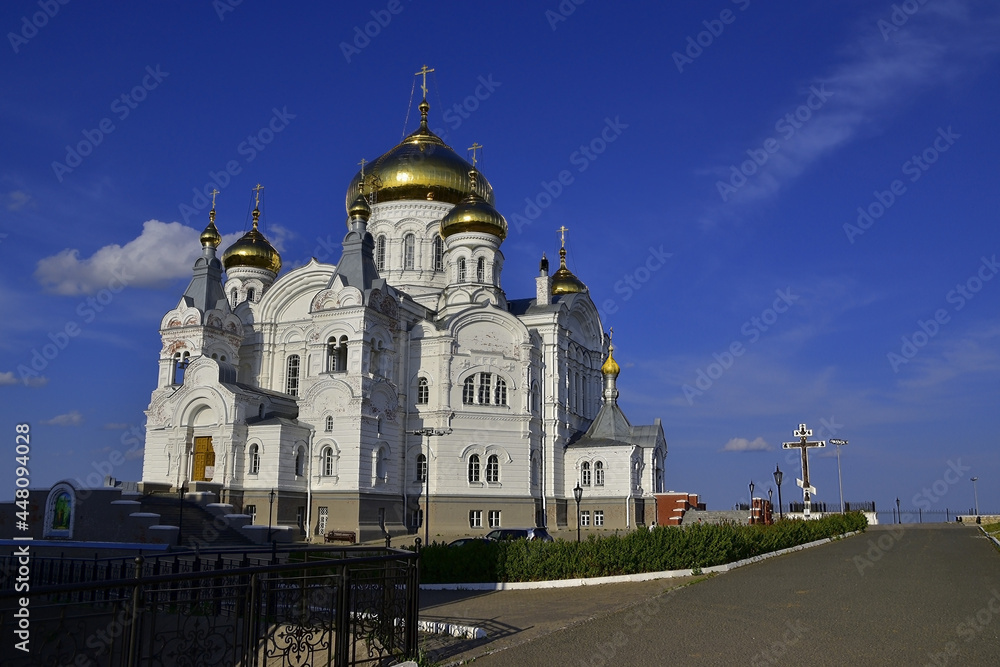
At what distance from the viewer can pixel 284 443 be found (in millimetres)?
28719

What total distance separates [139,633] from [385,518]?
1004 inches

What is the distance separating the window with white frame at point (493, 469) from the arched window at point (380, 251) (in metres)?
11.1

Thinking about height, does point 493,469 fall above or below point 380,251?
below

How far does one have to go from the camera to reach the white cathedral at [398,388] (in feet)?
96.0

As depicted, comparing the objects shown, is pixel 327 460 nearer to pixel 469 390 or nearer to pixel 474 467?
pixel 474 467

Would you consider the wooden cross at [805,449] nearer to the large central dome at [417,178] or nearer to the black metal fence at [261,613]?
the large central dome at [417,178]

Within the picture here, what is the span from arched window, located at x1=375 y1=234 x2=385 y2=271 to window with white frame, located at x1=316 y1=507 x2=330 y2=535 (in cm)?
1317

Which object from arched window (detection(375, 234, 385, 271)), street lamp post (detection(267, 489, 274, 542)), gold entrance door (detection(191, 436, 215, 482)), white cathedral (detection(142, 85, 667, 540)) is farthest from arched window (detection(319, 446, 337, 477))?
arched window (detection(375, 234, 385, 271))

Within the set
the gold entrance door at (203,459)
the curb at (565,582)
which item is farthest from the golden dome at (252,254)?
the curb at (565,582)

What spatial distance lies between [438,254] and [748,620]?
30033mm

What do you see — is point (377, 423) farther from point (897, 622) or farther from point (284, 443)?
point (897, 622)

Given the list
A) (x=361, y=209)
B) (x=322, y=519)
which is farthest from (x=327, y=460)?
(x=361, y=209)

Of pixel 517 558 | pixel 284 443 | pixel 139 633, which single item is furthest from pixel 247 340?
pixel 139 633

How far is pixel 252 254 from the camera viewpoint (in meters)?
39.1
